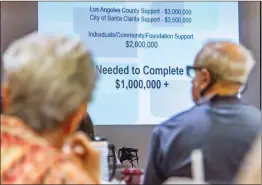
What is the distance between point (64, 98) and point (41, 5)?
0.44 m

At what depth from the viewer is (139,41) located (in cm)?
114

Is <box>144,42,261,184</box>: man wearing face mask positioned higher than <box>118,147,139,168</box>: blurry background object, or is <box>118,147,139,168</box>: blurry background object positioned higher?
<box>144,42,261,184</box>: man wearing face mask

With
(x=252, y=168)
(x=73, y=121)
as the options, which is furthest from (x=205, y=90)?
(x=73, y=121)

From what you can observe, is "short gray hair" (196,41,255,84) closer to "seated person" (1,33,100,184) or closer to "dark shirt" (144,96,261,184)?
"dark shirt" (144,96,261,184)

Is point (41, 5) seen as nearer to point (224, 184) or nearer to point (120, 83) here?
point (120, 83)

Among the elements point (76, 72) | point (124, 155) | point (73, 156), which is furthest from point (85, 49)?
point (124, 155)

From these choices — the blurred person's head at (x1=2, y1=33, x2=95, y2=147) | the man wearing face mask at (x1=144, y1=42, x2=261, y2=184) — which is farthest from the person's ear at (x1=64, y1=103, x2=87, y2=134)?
the man wearing face mask at (x1=144, y1=42, x2=261, y2=184)

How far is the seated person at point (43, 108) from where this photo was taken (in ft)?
2.37

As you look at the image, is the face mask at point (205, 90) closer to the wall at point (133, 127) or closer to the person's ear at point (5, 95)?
the wall at point (133, 127)

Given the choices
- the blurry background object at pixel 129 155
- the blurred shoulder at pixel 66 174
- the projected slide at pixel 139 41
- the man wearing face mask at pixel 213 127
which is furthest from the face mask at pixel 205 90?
the blurred shoulder at pixel 66 174

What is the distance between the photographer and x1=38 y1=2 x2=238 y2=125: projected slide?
1.11 metres

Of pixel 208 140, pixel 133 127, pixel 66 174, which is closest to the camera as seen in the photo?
pixel 66 174

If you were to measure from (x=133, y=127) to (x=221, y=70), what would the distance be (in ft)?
0.89

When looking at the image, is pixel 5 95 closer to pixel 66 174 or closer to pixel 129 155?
pixel 66 174
